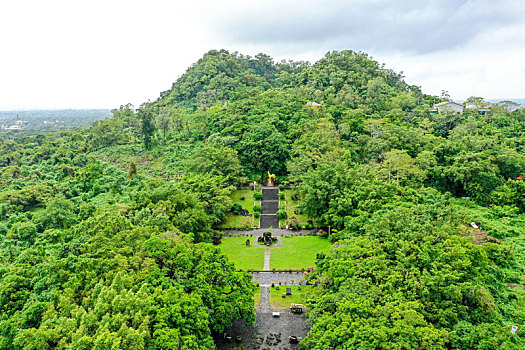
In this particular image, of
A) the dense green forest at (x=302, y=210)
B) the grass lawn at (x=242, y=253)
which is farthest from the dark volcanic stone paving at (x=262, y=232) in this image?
the dense green forest at (x=302, y=210)

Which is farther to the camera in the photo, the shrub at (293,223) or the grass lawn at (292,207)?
the grass lawn at (292,207)

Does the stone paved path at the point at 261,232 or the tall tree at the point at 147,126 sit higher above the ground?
the tall tree at the point at 147,126

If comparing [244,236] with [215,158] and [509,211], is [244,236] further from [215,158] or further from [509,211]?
[509,211]

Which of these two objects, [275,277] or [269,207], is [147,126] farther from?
[275,277]

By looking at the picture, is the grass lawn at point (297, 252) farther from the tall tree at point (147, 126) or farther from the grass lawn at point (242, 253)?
the tall tree at point (147, 126)

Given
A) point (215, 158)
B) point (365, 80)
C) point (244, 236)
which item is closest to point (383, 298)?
point (244, 236)

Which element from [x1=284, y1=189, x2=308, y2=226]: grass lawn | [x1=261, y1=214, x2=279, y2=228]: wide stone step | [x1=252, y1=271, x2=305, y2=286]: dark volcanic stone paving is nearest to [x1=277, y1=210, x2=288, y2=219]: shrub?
[x1=261, y1=214, x2=279, y2=228]: wide stone step

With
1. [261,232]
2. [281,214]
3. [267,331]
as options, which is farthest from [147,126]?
[267,331]

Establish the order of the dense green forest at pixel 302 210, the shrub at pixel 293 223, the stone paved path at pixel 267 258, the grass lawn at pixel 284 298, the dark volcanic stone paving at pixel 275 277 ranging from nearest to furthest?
the dense green forest at pixel 302 210
the grass lawn at pixel 284 298
the dark volcanic stone paving at pixel 275 277
the stone paved path at pixel 267 258
the shrub at pixel 293 223
